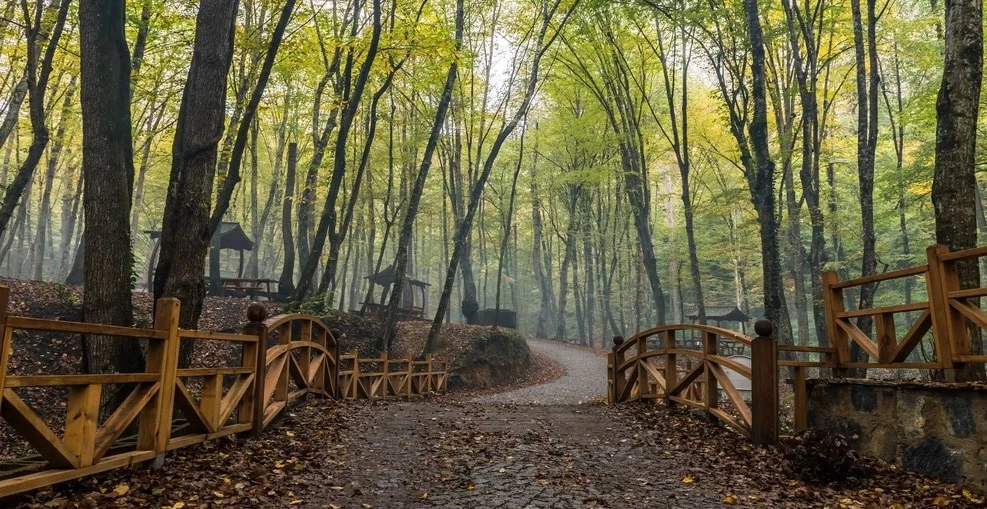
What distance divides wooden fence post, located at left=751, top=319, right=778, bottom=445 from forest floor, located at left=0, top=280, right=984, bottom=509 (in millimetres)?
228

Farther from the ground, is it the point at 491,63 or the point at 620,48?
the point at 491,63

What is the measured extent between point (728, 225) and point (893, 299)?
897 centimetres

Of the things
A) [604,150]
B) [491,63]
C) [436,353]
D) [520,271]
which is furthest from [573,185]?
[520,271]

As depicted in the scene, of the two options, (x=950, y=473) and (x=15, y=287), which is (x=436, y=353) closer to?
(x=15, y=287)

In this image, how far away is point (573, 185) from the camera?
29.2m

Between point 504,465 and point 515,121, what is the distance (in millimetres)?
11601

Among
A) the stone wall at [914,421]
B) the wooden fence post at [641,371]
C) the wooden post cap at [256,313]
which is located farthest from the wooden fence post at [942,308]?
the wooden post cap at [256,313]

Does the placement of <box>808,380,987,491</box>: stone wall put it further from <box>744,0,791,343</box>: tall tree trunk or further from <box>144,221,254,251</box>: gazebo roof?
<box>144,221,254,251</box>: gazebo roof

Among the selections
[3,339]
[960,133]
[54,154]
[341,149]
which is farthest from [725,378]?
[54,154]

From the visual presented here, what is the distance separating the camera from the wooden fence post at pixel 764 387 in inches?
233

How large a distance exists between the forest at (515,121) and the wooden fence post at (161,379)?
69.5 inches

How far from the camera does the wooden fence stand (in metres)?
3.02

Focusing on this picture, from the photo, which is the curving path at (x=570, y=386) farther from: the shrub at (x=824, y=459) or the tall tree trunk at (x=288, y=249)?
the shrub at (x=824, y=459)

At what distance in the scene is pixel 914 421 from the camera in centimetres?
502
